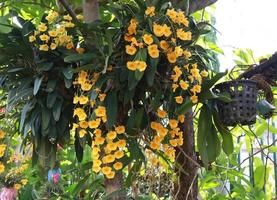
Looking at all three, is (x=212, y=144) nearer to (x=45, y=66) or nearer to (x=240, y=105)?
(x=240, y=105)

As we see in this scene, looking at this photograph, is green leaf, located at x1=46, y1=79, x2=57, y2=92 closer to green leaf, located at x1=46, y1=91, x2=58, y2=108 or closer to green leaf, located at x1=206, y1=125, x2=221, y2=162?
green leaf, located at x1=46, y1=91, x2=58, y2=108

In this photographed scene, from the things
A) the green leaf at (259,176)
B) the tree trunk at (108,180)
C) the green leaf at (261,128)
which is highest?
the tree trunk at (108,180)

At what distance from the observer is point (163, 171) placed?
1.40 m

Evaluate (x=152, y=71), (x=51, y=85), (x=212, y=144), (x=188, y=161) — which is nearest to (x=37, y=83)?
(x=51, y=85)

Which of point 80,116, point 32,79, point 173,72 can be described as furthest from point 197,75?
point 32,79

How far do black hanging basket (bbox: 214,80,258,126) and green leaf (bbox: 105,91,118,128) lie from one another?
11.9 inches

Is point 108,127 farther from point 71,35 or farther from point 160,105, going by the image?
point 71,35

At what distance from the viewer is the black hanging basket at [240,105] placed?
1.04m

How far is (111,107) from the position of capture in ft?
3.03

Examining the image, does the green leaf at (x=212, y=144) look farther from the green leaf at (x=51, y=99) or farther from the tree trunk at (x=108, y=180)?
the green leaf at (x=51, y=99)

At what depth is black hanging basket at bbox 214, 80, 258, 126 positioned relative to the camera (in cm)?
104

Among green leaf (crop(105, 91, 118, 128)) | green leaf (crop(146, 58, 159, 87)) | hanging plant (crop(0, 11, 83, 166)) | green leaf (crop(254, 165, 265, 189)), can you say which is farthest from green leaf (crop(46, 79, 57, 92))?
green leaf (crop(254, 165, 265, 189))

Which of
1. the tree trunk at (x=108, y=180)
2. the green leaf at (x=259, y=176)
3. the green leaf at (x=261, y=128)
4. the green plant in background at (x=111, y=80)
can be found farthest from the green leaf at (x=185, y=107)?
the green leaf at (x=259, y=176)

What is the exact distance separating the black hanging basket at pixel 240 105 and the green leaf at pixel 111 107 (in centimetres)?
30
